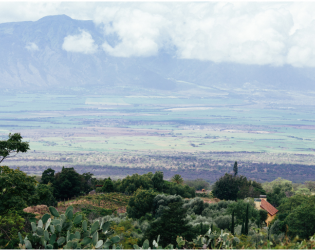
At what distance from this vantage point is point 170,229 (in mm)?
20094

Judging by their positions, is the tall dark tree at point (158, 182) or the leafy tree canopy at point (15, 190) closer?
the leafy tree canopy at point (15, 190)

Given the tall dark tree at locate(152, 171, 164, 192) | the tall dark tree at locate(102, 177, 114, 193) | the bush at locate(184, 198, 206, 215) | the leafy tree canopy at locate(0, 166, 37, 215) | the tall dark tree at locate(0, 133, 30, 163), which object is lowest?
the tall dark tree at locate(102, 177, 114, 193)

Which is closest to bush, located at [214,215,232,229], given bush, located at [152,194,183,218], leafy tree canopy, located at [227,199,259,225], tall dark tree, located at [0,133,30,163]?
leafy tree canopy, located at [227,199,259,225]

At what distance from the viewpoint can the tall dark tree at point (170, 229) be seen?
19.9m

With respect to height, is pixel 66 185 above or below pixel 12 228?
below

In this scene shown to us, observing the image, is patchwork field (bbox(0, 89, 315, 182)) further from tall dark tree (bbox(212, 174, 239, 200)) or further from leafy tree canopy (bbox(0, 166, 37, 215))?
leafy tree canopy (bbox(0, 166, 37, 215))

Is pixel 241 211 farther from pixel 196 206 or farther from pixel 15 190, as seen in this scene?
pixel 15 190

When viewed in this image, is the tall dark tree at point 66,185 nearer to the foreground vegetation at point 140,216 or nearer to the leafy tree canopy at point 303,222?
the foreground vegetation at point 140,216

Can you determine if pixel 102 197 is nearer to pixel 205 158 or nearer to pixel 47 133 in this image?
pixel 205 158

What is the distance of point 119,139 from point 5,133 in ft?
156

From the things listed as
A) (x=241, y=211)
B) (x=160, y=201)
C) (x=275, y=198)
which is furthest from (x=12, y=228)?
(x=275, y=198)

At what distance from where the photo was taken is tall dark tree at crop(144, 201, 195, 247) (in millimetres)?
19894

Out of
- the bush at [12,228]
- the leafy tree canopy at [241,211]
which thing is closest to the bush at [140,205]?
the leafy tree canopy at [241,211]

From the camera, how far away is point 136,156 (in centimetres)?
12094
